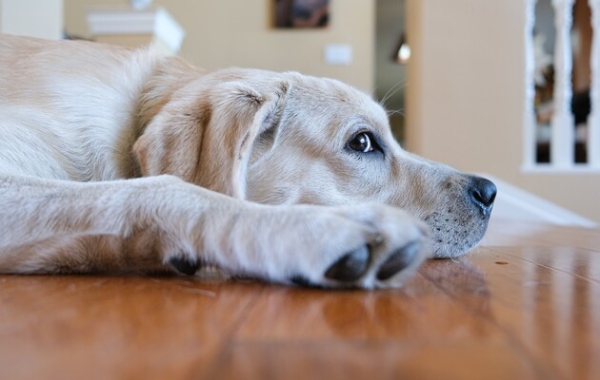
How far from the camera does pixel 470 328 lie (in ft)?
2.19

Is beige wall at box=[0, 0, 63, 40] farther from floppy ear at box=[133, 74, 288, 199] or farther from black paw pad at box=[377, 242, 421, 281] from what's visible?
black paw pad at box=[377, 242, 421, 281]

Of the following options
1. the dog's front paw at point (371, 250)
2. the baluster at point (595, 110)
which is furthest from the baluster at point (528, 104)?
the dog's front paw at point (371, 250)

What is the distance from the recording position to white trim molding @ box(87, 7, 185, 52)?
3.79 meters

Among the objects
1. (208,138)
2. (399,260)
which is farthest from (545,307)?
(208,138)

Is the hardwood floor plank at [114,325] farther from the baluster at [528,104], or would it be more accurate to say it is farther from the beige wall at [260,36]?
the beige wall at [260,36]

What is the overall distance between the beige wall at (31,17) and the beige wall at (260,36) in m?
2.73

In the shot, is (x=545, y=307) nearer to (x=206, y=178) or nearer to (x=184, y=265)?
(x=184, y=265)

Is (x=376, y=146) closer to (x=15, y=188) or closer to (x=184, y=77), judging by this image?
(x=184, y=77)

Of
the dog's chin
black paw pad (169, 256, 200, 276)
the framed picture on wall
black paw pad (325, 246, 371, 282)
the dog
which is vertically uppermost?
the framed picture on wall

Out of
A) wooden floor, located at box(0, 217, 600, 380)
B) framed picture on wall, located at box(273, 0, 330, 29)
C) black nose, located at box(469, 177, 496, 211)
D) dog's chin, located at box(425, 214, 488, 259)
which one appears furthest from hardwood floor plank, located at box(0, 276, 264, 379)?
framed picture on wall, located at box(273, 0, 330, 29)

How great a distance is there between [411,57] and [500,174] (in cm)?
113

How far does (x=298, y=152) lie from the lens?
1.42m

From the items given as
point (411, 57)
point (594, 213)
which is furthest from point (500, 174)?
point (411, 57)

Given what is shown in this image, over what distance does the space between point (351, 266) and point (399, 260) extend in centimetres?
7
